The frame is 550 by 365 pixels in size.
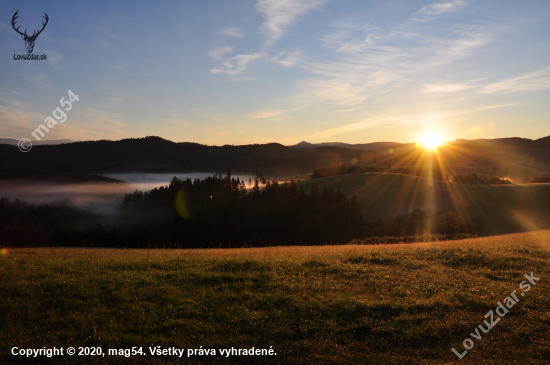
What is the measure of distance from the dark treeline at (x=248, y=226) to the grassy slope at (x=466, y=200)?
9.80m

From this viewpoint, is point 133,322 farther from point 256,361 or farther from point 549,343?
point 549,343

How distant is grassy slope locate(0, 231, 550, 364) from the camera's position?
7822mm

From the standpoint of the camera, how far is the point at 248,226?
80.5m

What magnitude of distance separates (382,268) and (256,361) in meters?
9.14

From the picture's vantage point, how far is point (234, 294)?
1084 cm

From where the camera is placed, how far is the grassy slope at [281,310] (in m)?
7.82

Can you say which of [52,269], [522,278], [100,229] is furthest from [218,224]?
[522,278]

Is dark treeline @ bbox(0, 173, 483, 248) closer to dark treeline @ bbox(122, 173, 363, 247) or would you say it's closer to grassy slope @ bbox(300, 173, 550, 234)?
dark treeline @ bbox(122, 173, 363, 247)
